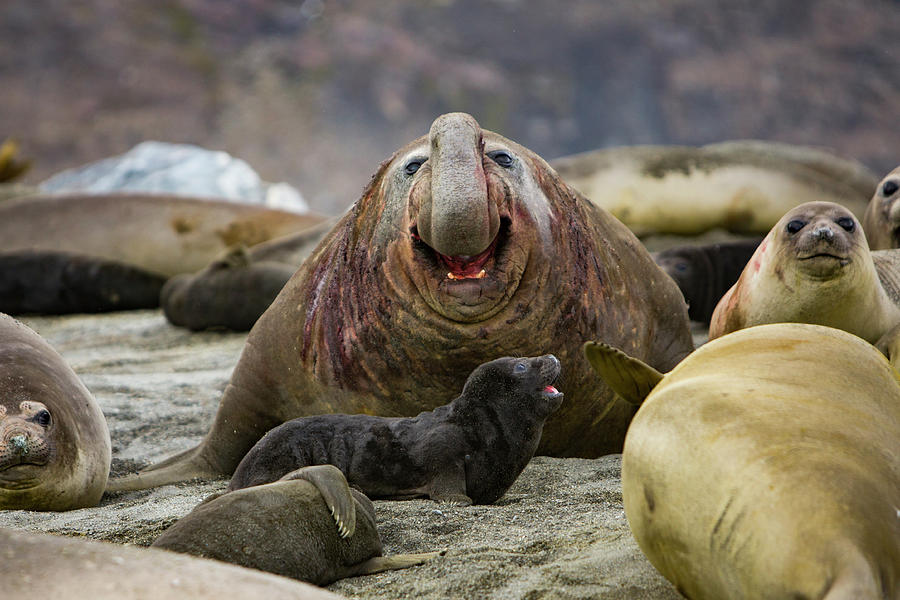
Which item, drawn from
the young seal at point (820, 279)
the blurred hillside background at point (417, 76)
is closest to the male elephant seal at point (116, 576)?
the young seal at point (820, 279)

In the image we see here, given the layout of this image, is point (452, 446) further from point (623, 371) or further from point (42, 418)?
point (42, 418)

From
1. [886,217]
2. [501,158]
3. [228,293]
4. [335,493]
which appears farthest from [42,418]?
[228,293]

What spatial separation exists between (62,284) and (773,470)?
7196mm

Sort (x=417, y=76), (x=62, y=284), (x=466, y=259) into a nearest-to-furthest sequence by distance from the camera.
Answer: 1. (x=466, y=259)
2. (x=62, y=284)
3. (x=417, y=76)

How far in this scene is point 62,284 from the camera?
26.1 feet

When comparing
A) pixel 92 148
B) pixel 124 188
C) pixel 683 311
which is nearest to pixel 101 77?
pixel 92 148

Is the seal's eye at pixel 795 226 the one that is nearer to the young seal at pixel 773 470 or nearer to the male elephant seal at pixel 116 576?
the young seal at pixel 773 470

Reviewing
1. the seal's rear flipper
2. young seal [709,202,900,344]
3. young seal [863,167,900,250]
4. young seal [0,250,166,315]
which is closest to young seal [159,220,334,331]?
young seal [0,250,166,315]

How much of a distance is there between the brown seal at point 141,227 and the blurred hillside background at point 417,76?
8327 millimetres

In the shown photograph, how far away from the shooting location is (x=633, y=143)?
18.8m

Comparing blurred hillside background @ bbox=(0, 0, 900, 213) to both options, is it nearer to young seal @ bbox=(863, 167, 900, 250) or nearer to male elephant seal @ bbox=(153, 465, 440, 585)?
young seal @ bbox=(863, 167, 900, 250)

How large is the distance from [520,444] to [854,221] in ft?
3.99

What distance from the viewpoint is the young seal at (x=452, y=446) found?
114 inches

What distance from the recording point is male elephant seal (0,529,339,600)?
150 cm
